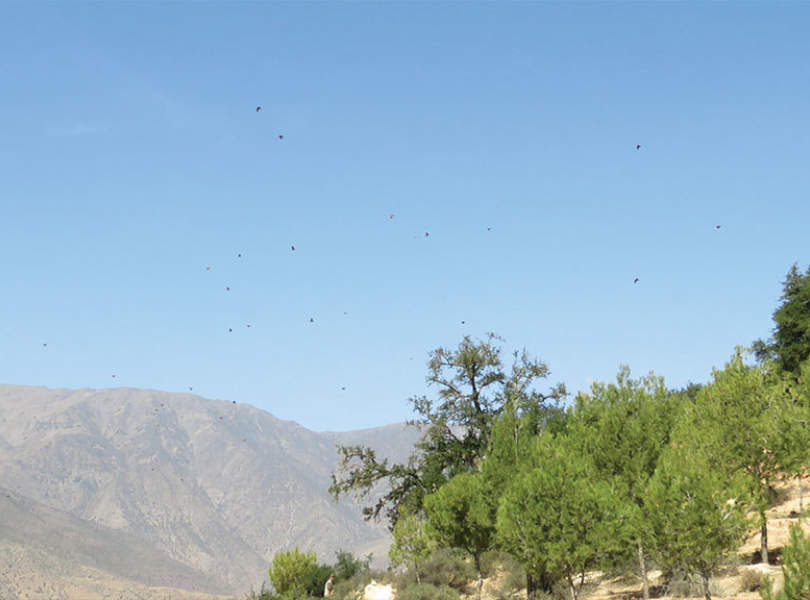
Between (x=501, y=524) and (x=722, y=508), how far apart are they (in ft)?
24.5

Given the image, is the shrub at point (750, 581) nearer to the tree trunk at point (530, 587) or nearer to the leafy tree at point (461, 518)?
the tree trunk at point (530, 587)

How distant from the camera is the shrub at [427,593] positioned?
138 feet

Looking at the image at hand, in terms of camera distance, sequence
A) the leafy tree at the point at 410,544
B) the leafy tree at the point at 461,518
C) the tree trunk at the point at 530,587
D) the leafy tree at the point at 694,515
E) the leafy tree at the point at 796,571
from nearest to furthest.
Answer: the leafy tree at the point at 796,571 → the leafy tree at the point at 694,515 → the tree trunk at the point at 530,587 → the leafy tree at the point at 461,518 → the leafy tree at the point at 410,544

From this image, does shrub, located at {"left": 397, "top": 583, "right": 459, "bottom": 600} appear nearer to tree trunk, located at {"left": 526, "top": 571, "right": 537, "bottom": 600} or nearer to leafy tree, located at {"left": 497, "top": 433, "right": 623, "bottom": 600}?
tree trunk, located at {"left": 526, "top": 571, "right": 537, "bottom": 600}

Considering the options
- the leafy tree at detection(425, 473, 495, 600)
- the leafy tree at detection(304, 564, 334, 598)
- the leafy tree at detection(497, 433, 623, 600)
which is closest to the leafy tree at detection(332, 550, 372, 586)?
the leafy tree at detection(304, 564, 334, 598)

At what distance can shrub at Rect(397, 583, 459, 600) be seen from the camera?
42.0 metres

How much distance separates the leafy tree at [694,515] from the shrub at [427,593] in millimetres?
19319

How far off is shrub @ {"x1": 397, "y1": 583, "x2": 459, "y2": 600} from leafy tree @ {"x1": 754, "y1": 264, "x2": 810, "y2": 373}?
37908mm

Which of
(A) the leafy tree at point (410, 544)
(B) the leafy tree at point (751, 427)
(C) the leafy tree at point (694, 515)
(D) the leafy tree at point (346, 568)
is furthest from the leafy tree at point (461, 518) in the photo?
(D) the leafy tree at point (346, 568)

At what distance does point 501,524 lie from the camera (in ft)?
92.9

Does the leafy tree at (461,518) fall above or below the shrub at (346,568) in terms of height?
above

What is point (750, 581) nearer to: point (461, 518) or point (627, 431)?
point (627, 431)

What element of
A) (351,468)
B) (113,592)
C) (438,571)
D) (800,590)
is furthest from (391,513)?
(113,592)

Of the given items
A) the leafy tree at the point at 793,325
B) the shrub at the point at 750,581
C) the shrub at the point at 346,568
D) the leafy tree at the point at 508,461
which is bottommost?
the shrub at the point at 346,568
